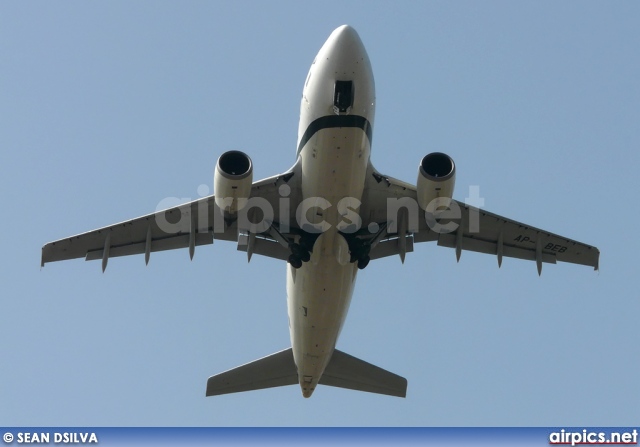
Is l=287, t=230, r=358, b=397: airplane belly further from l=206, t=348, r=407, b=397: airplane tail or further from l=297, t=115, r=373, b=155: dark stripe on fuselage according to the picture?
l=297, t=115, r=373, b=155: dark stripe on fuselage

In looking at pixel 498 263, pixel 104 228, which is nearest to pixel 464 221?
pixel 498 263

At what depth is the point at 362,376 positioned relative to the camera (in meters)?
33.2

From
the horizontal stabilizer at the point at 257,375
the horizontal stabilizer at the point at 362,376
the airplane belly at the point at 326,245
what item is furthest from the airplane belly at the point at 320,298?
the horizontal stabilizer at the point at 362,376

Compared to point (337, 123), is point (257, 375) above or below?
below

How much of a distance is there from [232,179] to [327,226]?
314 centimetres

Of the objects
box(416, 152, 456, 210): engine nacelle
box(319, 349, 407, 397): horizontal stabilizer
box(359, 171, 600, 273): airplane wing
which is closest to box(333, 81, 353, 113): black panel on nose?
box(416, 152, 456, 210): engine nacelle

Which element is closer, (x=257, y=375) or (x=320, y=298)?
(x=320, y=298)

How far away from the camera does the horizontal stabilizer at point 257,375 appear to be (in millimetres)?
32688

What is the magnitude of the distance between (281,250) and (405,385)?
7.48 meters

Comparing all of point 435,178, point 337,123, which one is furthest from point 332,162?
point 435,178

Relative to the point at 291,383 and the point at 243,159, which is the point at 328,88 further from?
the point at 291,383

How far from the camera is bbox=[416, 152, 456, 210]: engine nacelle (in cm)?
2578

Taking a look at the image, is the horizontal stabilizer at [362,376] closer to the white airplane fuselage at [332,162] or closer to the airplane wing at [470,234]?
the white airplane fuselage at [332,162]

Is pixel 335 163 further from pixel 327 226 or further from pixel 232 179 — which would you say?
pixel 232 179
